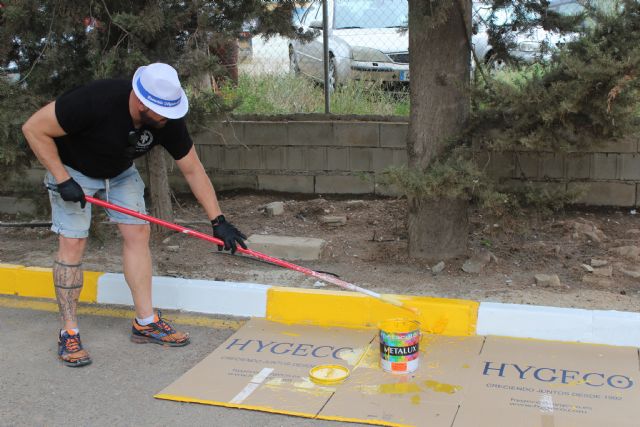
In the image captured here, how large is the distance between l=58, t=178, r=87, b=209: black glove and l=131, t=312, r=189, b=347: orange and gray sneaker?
0.96 meters

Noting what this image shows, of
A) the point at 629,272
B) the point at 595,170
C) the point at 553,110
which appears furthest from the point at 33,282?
the point at 595,170

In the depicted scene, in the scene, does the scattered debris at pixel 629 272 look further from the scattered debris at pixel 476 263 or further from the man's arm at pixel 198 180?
the man's arm at pixel 198 180

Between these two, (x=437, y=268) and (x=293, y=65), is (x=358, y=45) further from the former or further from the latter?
(x=437, y=268)

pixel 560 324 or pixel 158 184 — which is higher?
pixel 158 184

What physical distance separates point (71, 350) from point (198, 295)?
1065mm

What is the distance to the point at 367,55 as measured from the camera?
8.14 metres

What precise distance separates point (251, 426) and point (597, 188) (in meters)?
4.68

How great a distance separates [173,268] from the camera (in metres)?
5.69

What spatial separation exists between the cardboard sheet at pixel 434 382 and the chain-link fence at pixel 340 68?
159 inches

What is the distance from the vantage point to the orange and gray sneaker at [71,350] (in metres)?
4.05

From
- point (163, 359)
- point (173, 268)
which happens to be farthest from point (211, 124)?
point (163, 359)

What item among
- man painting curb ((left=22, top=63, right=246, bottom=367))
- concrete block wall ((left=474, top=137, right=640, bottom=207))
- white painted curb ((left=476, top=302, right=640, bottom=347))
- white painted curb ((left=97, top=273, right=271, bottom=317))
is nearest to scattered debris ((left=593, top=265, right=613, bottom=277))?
white painted curb ((left=476, top=302, right=640, bottom=347))

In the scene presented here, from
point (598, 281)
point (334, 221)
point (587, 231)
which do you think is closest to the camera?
point (598, 281)

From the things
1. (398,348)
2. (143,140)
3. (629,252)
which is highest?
(143,140)
